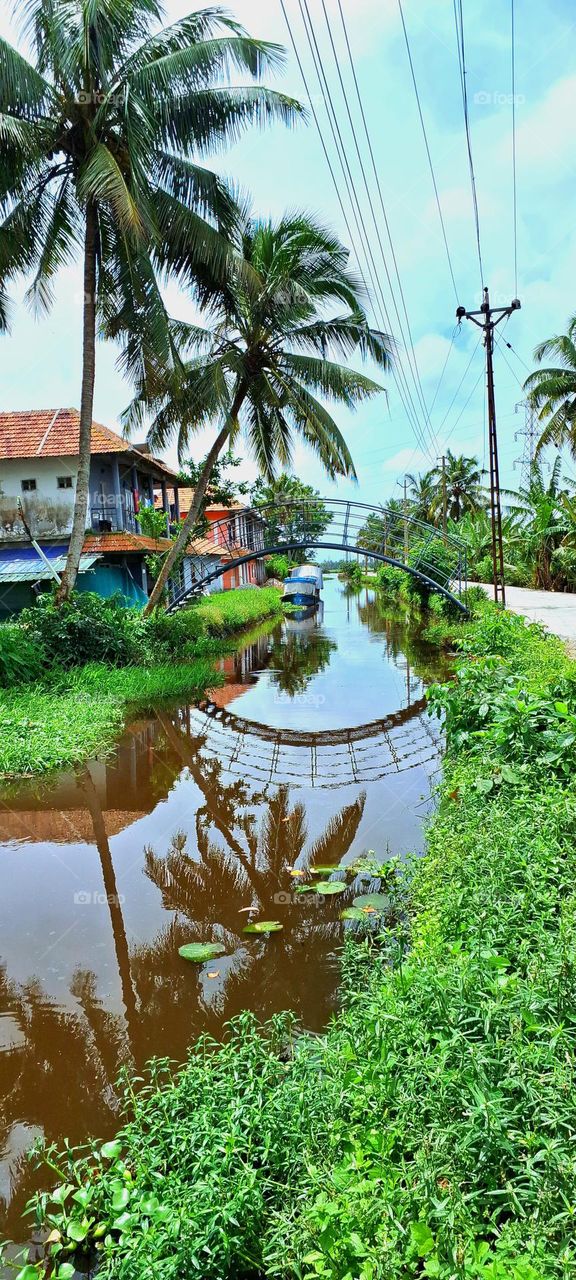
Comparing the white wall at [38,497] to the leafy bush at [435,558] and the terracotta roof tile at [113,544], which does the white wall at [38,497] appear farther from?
the leafy bush at [435,558]

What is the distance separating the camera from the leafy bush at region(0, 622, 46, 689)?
1195 cm

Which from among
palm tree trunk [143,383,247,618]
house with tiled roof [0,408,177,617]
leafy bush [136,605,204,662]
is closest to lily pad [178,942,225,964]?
leafy bush [136,605,204,662]

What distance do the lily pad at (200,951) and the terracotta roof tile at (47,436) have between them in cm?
1843

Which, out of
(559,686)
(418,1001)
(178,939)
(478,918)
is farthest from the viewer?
(559,686)

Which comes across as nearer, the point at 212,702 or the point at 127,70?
the point at 127,70

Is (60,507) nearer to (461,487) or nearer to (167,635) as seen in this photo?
(167,635)

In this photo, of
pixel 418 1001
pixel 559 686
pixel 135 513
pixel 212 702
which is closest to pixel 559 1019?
pixel 418 1001

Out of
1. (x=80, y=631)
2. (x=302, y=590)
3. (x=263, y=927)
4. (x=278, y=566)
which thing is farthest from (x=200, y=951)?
(x=278, y=566)

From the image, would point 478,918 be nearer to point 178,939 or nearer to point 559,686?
point 178,939

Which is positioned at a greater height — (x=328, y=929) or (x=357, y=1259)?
(x=357, y=1259)

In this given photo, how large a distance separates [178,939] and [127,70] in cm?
1283

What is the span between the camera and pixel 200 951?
4.82 metres

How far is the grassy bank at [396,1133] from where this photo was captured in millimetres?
2021

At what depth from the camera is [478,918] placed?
3420 mm
